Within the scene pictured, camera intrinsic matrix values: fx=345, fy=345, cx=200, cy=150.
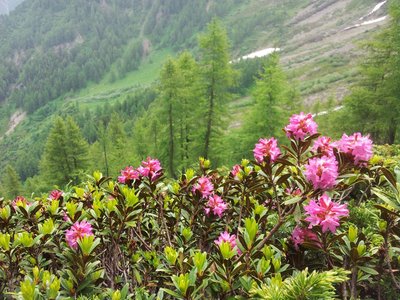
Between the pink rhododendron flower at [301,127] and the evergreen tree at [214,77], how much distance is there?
1956 cm

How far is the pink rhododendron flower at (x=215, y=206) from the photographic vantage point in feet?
9.73

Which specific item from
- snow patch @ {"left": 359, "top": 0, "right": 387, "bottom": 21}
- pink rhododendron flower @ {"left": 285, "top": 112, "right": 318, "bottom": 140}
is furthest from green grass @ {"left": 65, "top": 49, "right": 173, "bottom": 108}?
pink rhododendron flower @ {"left": 285, "top": 112, "right": 318, "bottom": 140}

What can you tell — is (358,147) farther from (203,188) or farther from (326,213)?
(203,188)

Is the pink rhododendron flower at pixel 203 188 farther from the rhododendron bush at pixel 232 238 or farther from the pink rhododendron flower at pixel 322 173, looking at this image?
the pink rhododendron flower at pixel 322 173

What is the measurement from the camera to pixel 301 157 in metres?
2.59

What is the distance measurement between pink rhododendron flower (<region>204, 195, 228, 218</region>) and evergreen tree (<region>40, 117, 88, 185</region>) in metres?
24.5

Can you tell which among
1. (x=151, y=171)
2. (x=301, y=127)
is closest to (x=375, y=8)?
(x=301, y=127)

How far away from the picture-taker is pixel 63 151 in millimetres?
26438

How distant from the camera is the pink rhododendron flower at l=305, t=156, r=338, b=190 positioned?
2.08 meters

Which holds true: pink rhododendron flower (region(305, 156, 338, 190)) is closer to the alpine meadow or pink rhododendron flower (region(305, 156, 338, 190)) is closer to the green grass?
the alpine meadow

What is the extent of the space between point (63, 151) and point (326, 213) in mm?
26878

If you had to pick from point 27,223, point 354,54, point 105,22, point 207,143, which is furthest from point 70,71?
point 27,223

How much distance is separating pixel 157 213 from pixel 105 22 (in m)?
210

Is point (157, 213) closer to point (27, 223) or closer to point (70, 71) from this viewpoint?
point (27, 223)
